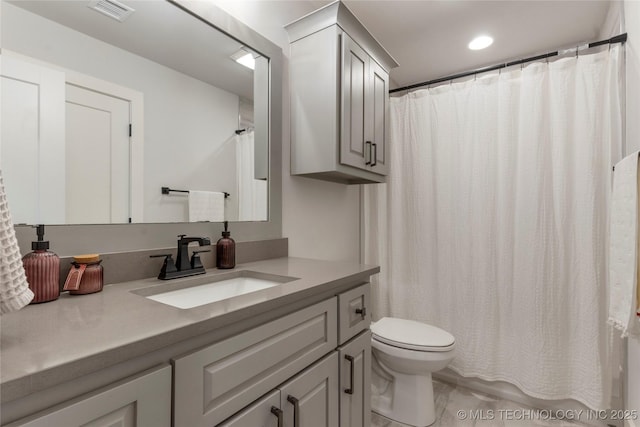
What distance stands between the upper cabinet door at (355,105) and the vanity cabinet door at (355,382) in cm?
82

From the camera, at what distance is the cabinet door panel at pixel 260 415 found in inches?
27.0

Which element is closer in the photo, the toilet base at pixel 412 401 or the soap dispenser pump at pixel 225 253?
the soap dispenser pump at pixel 225 253

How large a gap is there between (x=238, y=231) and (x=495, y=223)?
1582 mm

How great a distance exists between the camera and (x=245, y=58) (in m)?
1.40

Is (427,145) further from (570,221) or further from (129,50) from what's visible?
(129,50)

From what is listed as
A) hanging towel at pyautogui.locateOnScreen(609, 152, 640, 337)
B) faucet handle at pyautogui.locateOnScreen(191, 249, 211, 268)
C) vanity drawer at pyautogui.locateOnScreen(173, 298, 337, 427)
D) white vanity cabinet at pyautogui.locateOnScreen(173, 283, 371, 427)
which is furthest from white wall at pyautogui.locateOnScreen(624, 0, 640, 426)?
faucet handle at pyautogui.locateOnScreen(191, 249, 211, 268)

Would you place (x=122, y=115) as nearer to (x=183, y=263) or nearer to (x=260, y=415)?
(x=183, y=263)

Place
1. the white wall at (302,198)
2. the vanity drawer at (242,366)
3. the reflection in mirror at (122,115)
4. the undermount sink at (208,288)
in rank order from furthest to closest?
1. the white wall at (302,198)
2. the undermount sink at (208,288)
3. the reflection in mirror at (122,115)
4. the vanity drawer at (242,366)

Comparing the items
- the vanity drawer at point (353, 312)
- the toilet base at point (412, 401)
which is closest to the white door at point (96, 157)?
the vanity drawer at point (353, 312)

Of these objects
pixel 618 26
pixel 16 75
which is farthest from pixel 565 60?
pixel 16 75

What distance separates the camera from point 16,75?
0.81m

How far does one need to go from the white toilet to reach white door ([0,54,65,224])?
1.58 meters

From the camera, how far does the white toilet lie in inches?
63.4

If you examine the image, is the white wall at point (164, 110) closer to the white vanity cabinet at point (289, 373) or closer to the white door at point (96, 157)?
the white door at point (96, 157)
